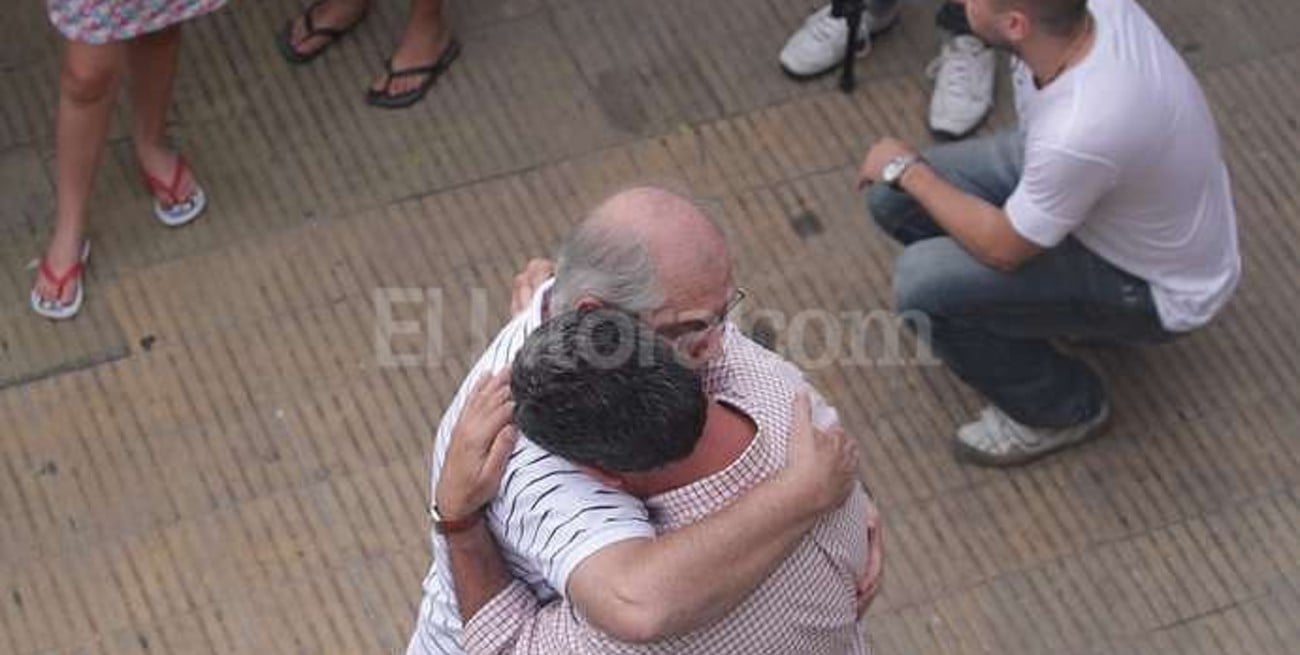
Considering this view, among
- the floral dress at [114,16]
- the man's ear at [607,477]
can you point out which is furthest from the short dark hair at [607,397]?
A: the floral dress at [114,16]

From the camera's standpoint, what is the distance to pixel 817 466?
2957 millimetres

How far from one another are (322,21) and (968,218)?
1.79m

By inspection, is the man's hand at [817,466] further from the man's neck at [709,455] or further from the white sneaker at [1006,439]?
the white sneaker at [1006,439]

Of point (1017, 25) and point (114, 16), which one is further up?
point (1017, 25)

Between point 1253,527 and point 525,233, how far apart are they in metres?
1.70

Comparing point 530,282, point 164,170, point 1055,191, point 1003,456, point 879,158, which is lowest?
point 1003,456

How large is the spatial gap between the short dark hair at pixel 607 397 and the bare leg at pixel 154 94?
225 centimetres

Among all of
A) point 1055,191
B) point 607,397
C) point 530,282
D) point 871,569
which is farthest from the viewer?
point 1055,191

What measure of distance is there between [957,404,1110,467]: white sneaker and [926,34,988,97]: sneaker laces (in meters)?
0.91

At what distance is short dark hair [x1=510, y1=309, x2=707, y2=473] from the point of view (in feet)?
9.23

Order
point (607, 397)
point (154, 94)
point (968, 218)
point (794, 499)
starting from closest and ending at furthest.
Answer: point (607, 397) → point (794, 499) → point (968, 218) → point (154, 94)

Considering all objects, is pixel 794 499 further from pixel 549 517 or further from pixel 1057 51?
pixel 1057 51

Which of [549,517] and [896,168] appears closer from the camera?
[549,517]

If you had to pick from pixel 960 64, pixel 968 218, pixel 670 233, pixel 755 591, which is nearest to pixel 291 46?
pixel 960 64
